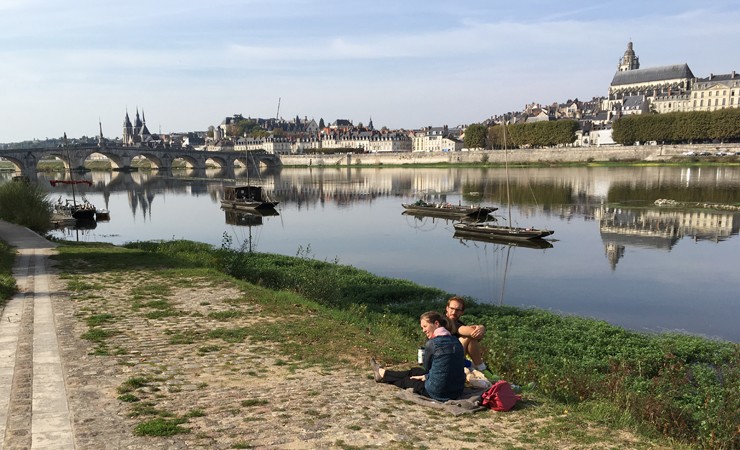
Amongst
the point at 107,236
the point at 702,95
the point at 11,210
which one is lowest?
the point at 107,236

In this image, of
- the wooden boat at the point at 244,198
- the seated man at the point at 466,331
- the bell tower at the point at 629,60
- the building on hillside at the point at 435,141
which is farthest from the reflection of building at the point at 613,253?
the bell tower at the point at 629,60

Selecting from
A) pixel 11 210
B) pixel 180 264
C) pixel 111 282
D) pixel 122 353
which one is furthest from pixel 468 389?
pixel 11 210

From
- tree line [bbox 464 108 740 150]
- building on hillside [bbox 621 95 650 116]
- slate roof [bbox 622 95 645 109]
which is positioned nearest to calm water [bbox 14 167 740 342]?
tree line [bbox 464 108 740 150]

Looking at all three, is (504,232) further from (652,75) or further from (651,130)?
(652,75)

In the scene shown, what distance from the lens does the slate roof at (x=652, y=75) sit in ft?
456

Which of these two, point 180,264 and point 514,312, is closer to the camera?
point 514,312

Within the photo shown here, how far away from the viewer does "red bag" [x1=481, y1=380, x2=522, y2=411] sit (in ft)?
23.4

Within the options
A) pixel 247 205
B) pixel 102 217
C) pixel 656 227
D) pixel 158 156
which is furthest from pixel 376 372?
pixel 158 156

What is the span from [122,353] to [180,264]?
907cm

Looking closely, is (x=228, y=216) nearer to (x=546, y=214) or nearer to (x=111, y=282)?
(x=546, y=214)

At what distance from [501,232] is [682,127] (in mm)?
78012

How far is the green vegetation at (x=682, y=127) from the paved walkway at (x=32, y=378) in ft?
327

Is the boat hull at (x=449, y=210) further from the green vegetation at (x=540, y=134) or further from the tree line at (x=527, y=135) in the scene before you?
the green vegetation at (x=540, y=134)

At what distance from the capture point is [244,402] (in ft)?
23.3
